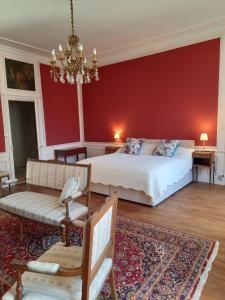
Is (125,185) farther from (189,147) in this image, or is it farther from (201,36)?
(201,36)

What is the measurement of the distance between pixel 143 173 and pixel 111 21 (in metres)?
2.81

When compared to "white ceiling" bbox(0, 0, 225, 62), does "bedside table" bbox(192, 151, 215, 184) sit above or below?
below

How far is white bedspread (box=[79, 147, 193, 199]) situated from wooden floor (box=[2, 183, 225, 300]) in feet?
1.06

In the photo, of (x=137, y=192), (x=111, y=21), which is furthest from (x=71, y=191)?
(x=111, y=21)

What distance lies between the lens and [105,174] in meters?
3.99

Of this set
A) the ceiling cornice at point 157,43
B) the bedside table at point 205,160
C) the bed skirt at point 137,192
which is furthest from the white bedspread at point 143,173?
the ceiling cornice at point 157,43

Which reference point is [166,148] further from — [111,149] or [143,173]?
[111,149]

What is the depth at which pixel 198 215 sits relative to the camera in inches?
128

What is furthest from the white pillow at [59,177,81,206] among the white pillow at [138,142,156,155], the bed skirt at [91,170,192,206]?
the white pillow at [138,142,156,155]

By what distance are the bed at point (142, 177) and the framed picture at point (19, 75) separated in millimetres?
2694

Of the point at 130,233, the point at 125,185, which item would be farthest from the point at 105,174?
the point at 130,233

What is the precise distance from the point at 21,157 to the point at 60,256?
556cm

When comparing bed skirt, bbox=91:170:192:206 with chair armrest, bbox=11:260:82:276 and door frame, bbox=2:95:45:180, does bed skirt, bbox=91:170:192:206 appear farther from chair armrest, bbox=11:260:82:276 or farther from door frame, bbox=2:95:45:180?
chair armrest, bbox=11:260:82:276

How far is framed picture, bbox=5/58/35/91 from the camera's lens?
5031 mm
